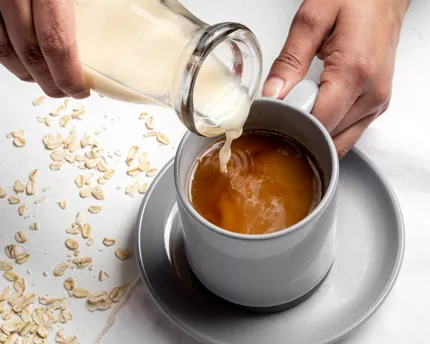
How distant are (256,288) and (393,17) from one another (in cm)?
40

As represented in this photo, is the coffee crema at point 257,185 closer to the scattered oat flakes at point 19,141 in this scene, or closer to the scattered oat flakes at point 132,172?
the scattered oat flakes at point 132,172

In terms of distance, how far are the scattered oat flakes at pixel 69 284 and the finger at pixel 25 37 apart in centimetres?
23

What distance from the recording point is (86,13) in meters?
0.57

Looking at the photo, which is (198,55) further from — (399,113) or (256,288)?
(399,113)

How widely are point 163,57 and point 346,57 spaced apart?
26cm

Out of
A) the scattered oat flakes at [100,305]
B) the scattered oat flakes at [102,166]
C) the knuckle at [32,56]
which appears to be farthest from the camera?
the scattered oat flakes at [102,166]

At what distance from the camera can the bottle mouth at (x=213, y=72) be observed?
0.50 m

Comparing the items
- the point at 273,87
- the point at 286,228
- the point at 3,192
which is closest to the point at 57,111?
the point at 3,192

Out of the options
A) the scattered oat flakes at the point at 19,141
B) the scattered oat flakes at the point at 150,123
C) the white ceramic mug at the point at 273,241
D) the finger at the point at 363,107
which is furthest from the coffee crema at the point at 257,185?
the scattered oat flakes at the point at 19,141

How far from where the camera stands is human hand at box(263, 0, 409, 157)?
0.70 metres

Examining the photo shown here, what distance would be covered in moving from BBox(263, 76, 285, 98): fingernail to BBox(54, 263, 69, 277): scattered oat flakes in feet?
1.01

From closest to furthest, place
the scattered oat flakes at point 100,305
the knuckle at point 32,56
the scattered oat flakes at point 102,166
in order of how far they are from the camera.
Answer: the knuckle at point 32,56, the scattered oat flakes at point 100,305, the scattered oat flakes at point 102,166

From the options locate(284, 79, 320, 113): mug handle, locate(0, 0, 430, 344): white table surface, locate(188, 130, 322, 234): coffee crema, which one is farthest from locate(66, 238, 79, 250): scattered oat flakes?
locate(284, 79, 320, 113): mug handle

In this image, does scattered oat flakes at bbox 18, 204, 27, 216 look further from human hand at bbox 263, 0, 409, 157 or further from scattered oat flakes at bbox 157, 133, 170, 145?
human hand at bbox 263, 0, 409, 157
